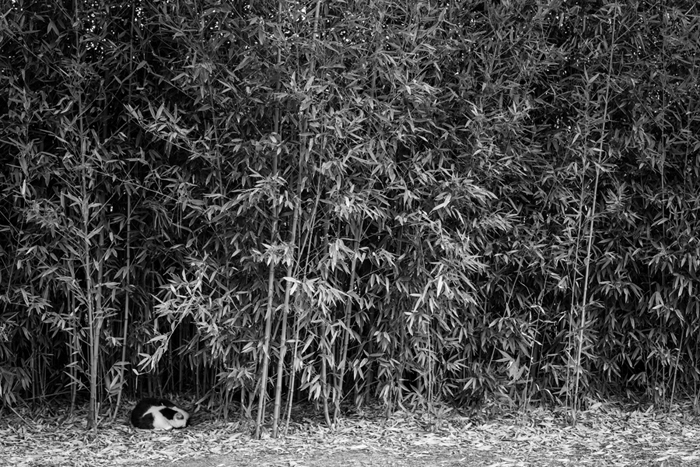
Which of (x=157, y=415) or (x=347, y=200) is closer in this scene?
(x=347, y=200)

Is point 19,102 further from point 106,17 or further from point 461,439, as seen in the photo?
point 461,439

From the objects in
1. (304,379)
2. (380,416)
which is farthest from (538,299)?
(304,379)

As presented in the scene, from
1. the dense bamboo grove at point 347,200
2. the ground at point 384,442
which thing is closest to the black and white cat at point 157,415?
the ground at point 384,442

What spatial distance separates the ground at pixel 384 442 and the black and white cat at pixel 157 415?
0.16 feet

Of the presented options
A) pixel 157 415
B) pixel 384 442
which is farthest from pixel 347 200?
pixel 157 415

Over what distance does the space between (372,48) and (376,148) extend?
1.59 feet

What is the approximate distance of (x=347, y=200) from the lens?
3402 mm

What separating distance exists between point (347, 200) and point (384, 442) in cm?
125

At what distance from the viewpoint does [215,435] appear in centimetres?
361

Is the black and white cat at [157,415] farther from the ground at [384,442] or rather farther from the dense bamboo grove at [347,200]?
the dense bamboo grove at [347,200]

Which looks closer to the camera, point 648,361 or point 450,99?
point 450,99

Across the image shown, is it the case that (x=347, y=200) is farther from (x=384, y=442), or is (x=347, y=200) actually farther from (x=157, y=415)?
(x=157, y=415)

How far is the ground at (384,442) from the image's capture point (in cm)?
336

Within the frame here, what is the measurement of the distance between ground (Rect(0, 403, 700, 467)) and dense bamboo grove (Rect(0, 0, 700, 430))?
0.14 meters
